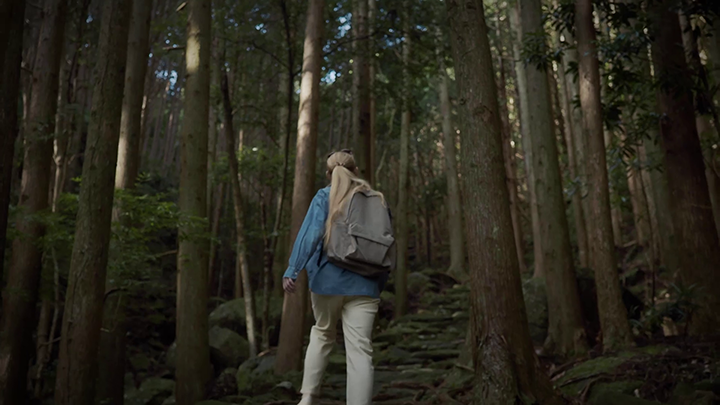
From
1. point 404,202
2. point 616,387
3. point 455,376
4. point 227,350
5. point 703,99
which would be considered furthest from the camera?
point 404,202

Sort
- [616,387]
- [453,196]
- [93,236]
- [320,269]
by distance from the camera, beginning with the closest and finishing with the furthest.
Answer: [320,269], [616,387], [93,236], [453,196]

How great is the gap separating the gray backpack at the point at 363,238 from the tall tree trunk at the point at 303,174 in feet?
12.2

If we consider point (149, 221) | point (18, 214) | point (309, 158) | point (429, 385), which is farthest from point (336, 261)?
point (18, 214)

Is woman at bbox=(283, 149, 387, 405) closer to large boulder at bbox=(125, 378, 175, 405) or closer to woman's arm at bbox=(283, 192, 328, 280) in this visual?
woman's arm at bbox=(283, 192, 328, 280)

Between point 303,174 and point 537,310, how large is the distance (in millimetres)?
4488

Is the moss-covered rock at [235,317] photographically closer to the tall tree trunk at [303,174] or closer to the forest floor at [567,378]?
the forest floor at [567,378]

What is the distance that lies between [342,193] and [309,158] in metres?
4.23

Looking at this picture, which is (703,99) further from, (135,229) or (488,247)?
(135,229)

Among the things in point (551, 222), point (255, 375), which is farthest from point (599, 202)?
point (255, 375)

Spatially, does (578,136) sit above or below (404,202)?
above

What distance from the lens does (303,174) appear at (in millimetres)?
7879

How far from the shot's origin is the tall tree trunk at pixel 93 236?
4.89 meters

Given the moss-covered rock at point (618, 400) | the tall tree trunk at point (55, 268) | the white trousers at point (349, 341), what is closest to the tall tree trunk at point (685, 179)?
the moss-covered rock at point (618, 400)

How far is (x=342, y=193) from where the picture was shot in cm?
384
